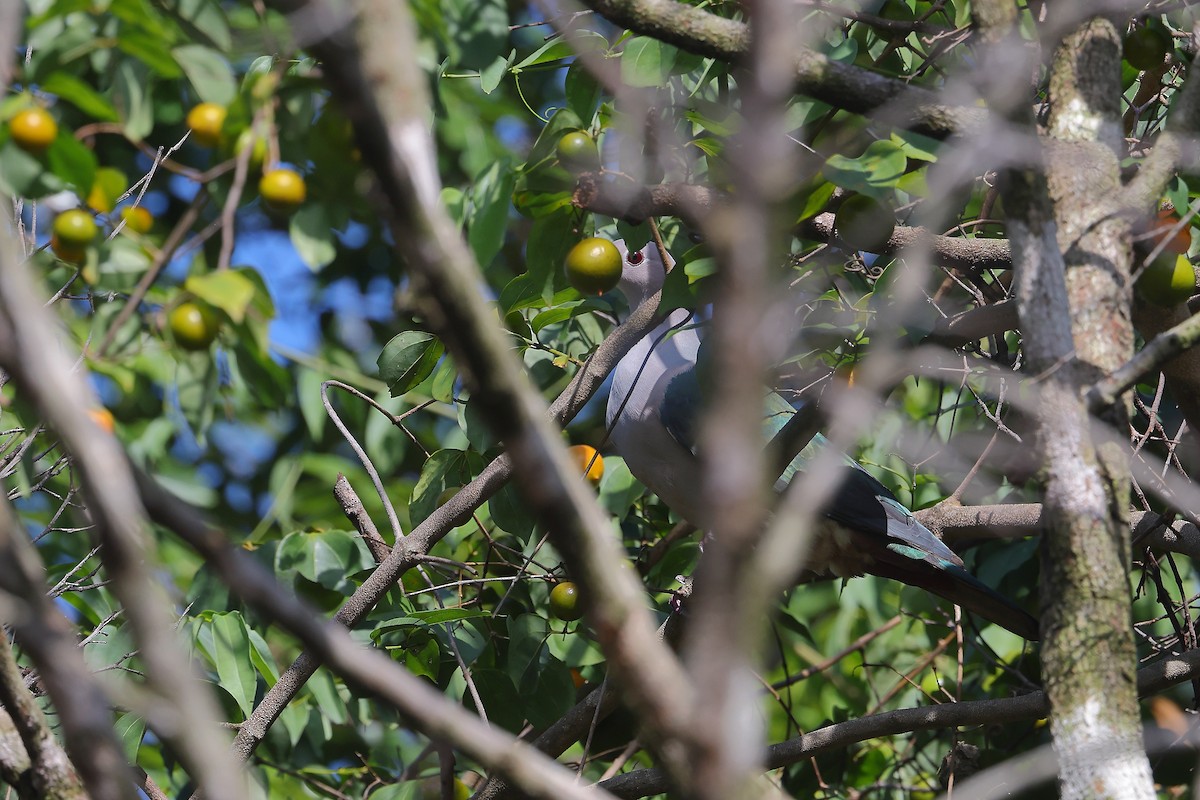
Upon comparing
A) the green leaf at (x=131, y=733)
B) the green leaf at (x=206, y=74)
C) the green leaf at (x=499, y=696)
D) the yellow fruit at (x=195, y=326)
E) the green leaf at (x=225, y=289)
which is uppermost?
the green leaf at (x=206, y=74)

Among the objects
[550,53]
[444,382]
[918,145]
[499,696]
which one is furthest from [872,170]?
[499,696]

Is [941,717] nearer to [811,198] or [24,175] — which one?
[811,198]

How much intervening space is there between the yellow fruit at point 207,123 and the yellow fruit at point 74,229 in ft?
0.73

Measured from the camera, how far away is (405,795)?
265 centimetres

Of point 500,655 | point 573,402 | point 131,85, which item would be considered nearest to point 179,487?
point 500,655

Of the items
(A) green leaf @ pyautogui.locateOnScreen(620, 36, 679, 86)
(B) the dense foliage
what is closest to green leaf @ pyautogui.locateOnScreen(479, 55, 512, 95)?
(B) the dense foliage

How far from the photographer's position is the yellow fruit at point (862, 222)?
2033mm

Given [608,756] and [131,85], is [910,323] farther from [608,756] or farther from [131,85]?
[608,756]

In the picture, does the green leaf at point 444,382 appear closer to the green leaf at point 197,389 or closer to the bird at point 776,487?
the bird at point 776,487

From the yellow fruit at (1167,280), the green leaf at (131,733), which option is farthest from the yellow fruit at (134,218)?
the yellow fruit at (1167,280)

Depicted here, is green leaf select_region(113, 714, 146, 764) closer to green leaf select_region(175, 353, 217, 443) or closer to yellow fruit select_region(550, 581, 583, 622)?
yellow fruit select_region(550, 581, 583, 622)

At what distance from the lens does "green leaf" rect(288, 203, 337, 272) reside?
1.93 m

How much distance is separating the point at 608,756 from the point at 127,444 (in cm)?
201

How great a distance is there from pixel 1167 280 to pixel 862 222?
19.9 inches
